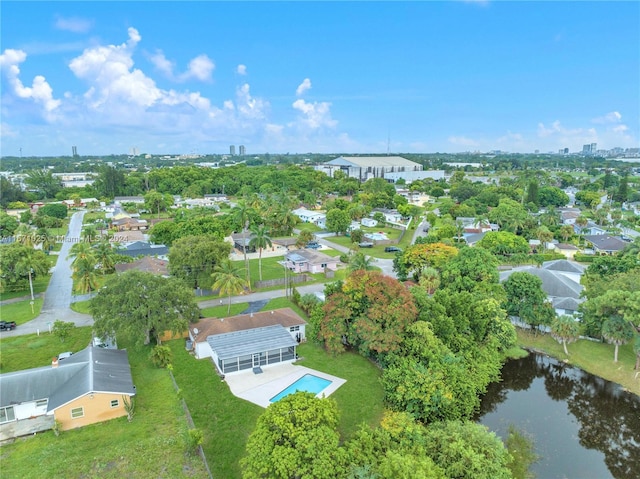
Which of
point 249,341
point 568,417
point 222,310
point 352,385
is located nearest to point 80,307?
point 222,310

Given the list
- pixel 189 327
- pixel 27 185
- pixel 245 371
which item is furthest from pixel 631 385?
pixel 27 185

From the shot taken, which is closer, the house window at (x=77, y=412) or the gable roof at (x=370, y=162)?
the house window at (x=77, y=412)

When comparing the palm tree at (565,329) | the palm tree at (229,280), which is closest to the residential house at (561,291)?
the palm tree at (565,329)

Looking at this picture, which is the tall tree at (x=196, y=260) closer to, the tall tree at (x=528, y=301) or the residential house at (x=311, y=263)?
the residential house at (x=311, y=263)

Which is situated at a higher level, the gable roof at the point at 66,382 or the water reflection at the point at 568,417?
the gable roof at the point at 66,382

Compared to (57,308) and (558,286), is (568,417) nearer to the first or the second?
(558,286)

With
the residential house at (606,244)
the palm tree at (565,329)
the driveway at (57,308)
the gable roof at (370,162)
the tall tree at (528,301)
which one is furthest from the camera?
the gable roof at (370,162)

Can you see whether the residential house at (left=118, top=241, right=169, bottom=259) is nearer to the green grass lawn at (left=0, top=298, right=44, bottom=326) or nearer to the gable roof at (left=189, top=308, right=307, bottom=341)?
the green grass lawn at (left=0, top=298, right=44, bottom=326)
